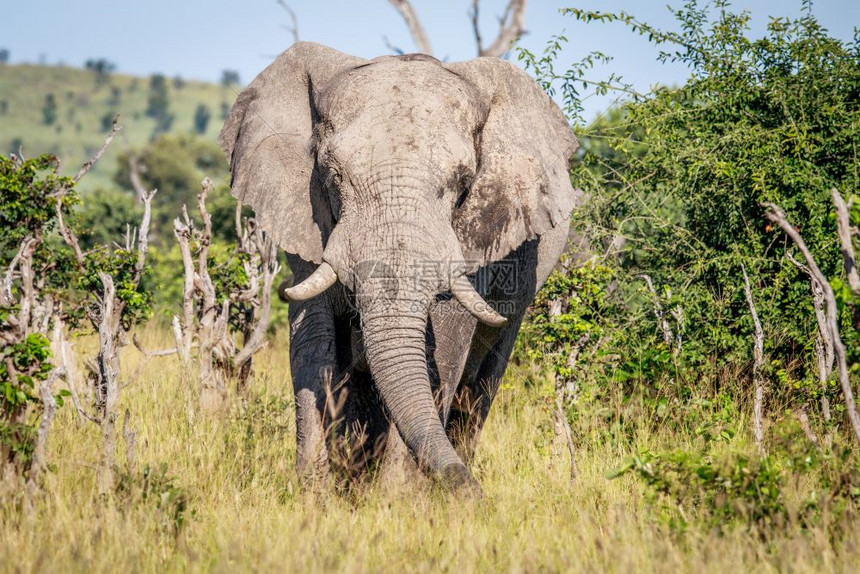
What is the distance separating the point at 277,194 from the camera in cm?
555

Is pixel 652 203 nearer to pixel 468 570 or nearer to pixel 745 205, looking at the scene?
pixel 745 205

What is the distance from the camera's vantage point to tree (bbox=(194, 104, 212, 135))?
272 ft

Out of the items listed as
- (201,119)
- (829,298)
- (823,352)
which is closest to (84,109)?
(201,119)

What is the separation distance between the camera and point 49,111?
72.0 metres

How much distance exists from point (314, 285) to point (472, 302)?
2.63ft

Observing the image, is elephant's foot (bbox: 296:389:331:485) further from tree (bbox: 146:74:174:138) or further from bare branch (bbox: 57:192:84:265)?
tree (bbox: 146:74:174:138)

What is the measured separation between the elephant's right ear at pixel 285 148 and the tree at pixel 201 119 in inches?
3127

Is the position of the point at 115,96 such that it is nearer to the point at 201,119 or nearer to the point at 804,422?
the point at 201,119

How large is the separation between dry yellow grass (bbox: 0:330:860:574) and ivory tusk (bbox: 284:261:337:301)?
97 cm

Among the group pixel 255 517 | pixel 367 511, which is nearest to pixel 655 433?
pixel 367 511

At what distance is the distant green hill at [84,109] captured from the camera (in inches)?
2594

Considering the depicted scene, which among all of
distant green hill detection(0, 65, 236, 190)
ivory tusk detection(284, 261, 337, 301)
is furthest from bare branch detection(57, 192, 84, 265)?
distant green hill detection(0, 65, 236, 190)

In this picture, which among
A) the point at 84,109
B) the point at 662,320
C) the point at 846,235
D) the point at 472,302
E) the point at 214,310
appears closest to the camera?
the point at 846,235

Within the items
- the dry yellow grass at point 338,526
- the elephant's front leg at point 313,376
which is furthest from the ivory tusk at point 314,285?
the dry yellow grass at point 338,526
